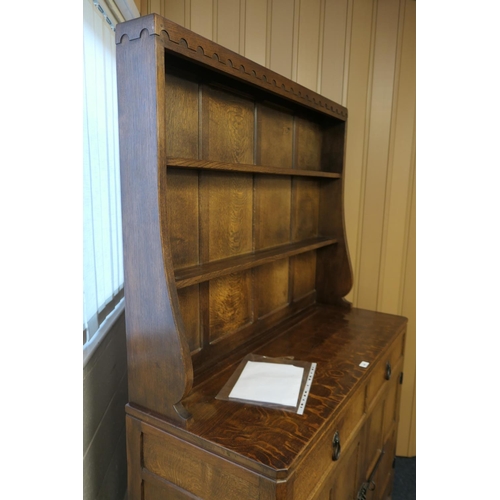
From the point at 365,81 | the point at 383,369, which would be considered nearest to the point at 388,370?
the point at 383,369

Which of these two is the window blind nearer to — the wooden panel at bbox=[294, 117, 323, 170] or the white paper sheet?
the white paper sheet

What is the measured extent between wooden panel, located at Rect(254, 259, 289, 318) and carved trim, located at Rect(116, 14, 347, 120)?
0.71 meters

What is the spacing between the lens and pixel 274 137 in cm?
173

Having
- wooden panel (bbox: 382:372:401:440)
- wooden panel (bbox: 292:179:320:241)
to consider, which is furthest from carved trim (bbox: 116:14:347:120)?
wooden panel (bbox: 382:372:401:440)

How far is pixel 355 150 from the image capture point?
2.35 meters

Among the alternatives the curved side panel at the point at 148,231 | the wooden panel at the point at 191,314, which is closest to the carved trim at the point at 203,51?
the curved side panel at the point at 148,231

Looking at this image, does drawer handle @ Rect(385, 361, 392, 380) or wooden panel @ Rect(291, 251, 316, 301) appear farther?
wooden panel @ Rect(291, 251, 316, 301)

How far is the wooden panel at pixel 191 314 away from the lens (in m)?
1.33

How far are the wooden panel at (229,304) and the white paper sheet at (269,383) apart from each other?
6.6 inches

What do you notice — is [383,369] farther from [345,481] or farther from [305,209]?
[305,209]

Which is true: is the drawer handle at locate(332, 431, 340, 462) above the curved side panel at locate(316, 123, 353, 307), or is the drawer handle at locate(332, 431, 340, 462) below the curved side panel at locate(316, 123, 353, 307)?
below

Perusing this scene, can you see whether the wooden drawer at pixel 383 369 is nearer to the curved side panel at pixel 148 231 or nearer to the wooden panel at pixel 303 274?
the wooden panel at pixel 303 274

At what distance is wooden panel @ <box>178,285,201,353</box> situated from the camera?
1.33 m
